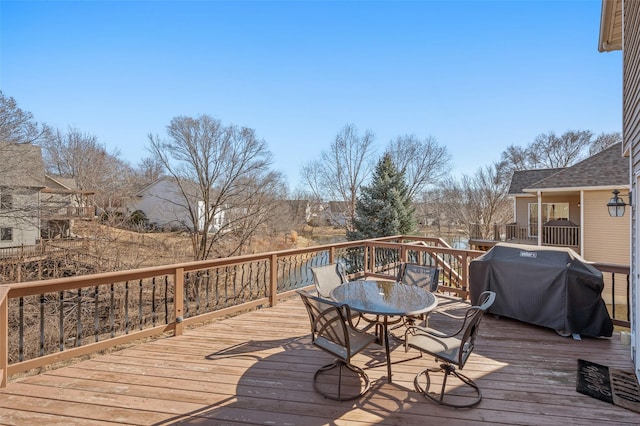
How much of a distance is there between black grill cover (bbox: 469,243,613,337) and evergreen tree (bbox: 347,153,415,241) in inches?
401

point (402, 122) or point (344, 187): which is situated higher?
point (402, 122)

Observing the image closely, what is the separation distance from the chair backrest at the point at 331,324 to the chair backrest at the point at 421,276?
190 cm

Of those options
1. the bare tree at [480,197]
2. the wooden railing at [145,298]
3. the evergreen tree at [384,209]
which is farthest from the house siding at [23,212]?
the bare tree at [480,197]

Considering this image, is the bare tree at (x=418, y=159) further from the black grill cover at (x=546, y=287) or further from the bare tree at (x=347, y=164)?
the black grill cover at (x=546, y=287)

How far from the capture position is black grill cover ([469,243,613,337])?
363cm

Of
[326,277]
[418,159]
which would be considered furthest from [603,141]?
[326,277]

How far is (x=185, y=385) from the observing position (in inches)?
105

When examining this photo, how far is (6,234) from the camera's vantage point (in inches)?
494

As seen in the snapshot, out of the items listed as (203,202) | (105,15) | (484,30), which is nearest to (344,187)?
(203,202)

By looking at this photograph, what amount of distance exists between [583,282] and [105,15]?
35.7 ft

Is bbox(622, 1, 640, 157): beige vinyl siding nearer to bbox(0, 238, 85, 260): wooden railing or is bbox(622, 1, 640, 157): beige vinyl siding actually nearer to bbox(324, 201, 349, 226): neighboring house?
bbox(0, 238, 85, 260): wooden railing

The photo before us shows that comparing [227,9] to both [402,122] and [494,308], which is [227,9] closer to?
[494,308]

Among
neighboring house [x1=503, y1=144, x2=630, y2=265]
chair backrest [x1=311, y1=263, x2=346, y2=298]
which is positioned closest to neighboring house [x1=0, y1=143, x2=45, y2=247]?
chair backrest [x1=311, y1=263, x2=346, y2=298]

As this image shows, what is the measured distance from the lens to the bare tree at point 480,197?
2164 cm
